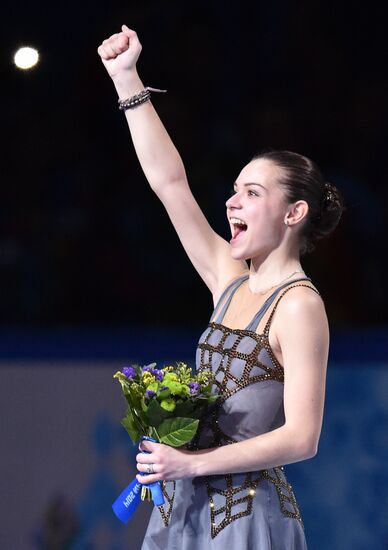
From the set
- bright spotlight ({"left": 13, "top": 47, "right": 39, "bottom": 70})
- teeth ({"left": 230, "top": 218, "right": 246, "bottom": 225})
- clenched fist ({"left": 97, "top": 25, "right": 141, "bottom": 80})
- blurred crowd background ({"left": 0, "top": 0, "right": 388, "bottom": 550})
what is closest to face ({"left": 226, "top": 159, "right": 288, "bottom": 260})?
teeth ({"left": 230, "top": 218, "right": 246, "bottom": 225})

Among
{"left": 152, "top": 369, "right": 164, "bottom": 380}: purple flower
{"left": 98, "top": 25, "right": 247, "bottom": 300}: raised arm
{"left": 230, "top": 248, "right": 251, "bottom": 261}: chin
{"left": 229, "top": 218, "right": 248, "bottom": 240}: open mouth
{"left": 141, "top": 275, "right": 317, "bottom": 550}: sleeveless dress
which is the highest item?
{"left": 98, "top": 25, "right": 247, "bottom": 300}: raised arm

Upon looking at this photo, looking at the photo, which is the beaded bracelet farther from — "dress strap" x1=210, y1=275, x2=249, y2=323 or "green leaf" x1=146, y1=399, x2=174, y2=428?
"green leaf" x1=146, y1=399, x2=174, y2=428

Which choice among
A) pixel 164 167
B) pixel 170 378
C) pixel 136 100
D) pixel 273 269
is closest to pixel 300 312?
pixel 273 269

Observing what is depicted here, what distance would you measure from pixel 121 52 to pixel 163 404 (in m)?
1.09

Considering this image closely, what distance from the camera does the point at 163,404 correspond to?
2748 mm

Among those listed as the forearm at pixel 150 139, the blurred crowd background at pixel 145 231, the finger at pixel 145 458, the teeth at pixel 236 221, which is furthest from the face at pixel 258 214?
the blurred crowd background at pixel 145 231

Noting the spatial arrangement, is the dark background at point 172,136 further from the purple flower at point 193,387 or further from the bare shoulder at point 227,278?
the purple flower at point 193,387

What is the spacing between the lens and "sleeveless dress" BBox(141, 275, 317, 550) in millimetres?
2885

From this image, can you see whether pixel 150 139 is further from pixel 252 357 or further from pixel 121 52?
pixel 252 357

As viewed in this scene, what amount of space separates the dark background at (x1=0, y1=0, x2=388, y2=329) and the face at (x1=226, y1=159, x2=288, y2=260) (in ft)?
5.53

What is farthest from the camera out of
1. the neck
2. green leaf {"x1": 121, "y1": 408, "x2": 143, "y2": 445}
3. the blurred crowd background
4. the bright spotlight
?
the bright spotlight

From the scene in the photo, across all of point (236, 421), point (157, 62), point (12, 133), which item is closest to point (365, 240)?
point (157, 62)

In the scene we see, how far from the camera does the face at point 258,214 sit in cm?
303

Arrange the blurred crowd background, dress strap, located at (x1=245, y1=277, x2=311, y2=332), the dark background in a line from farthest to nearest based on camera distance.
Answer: the dark background, the blurred crowd background, dress strap, located at (x1=245, y1=277, x2=311, y2=332)
